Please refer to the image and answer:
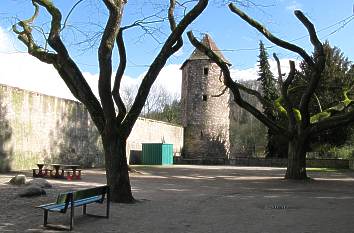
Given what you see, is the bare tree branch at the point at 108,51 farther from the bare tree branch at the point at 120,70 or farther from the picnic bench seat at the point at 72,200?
the picnic bench seat at the point at 72,200

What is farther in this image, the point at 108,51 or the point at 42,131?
the point at 42,131

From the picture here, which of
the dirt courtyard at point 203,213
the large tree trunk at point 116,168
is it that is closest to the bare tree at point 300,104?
the dirt courtyard at point 203,213

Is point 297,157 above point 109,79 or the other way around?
the other way around

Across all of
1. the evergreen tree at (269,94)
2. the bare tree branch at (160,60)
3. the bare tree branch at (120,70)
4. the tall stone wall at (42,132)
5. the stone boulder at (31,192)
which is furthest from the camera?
the evergreen tree at (269,94)

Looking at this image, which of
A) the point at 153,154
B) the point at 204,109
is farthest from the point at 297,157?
the point at 204,109

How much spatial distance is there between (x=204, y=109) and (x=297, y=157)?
2753 centimetres

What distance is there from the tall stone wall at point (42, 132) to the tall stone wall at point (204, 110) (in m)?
18.5

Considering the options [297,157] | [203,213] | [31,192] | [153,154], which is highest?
[153,154]

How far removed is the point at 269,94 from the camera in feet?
164

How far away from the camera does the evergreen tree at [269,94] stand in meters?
45.9

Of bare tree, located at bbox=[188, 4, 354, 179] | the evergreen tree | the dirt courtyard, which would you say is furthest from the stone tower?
the dirt courtyard

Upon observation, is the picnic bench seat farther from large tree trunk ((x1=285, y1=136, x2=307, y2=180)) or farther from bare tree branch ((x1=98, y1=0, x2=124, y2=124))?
large tree trunk ((x1=285, y1=136, x2=307, y2=180))

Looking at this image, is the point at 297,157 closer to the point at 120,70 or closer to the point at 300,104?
the point at 300,104

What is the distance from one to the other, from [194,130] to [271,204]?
37.2 m
